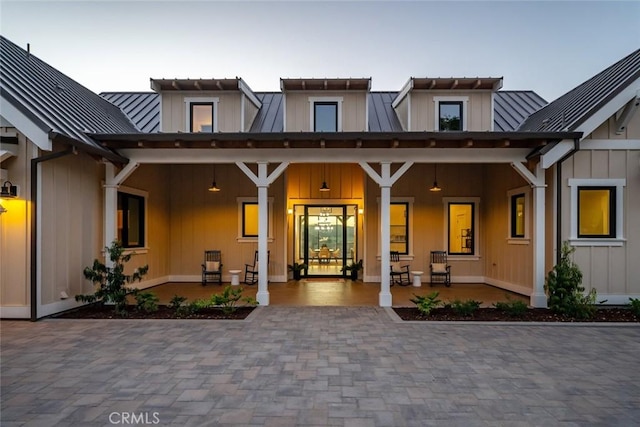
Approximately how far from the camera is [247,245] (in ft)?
35.1

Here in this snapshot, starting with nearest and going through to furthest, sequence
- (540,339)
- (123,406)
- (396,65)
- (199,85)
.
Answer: (123,406), (540,339), (199,85), (396,65)

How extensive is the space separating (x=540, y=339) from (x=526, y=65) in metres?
24.4

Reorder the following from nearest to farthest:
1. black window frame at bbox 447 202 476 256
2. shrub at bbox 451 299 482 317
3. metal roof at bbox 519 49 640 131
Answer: shrub at bbox 451 299 482 317 < metal roof at bbox 519 49 640 131 < black window frame at bbox 447 202 476 256

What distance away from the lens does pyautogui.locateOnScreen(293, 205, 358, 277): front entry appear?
11.4 m

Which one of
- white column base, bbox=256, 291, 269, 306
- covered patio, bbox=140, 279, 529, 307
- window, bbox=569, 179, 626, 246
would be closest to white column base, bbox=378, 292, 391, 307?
covered patio, bbox=140, 279, 529, 307

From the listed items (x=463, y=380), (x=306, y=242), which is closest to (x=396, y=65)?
(x=306, y=242)

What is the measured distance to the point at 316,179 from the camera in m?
11.3

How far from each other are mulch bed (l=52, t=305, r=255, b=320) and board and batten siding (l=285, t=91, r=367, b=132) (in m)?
5.18

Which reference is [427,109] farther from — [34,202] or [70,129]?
[34,202]

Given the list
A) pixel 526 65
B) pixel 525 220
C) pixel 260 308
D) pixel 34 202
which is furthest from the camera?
pixel 526 65

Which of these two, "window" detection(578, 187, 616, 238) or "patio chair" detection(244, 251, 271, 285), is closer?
"window" detection(578, 187, 616, 238)

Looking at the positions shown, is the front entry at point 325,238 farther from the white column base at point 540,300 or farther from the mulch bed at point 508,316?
the white column base at point 540,300

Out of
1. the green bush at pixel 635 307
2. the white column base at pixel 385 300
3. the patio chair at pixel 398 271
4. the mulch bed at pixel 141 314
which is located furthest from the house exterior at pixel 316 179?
the green bush at pixel 635 307

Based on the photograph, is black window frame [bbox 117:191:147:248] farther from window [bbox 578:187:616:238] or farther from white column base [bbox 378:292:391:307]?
window [bbox 578:187:616:238]
